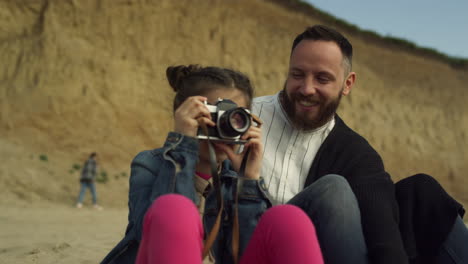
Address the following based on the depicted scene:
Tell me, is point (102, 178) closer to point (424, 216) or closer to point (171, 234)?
point (424, 216)

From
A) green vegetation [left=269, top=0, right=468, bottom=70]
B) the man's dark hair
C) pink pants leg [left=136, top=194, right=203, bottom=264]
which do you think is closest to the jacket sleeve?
pink pants leg [left=136, top=194, right=203, bottom=264]

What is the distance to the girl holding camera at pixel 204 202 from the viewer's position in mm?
1182

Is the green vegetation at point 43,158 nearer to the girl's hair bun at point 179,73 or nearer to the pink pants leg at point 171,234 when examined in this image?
the girl's hair bun at point 179,73

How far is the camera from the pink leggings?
1.14 meters

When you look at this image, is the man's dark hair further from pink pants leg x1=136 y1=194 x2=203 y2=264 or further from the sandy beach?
the sandy beach

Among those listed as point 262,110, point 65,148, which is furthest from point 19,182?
point 262,110

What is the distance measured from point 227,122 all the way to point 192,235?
52 centimetres

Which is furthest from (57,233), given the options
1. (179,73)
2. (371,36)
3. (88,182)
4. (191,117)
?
(371,36)

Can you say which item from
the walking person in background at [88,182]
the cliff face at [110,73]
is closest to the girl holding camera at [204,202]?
the cliff face at [110,73]

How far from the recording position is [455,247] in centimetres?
174

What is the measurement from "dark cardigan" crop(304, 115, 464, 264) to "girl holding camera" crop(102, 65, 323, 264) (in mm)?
388

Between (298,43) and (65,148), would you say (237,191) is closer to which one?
(298,43)

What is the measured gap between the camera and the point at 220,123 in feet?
5.28

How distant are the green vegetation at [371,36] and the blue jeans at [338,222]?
1211 centimetres
